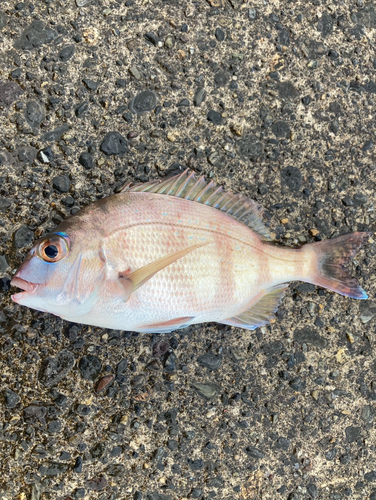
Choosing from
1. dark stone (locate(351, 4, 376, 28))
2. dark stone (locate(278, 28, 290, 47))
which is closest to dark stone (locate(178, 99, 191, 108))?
dark stone (locate(278, 28, 290, 47))

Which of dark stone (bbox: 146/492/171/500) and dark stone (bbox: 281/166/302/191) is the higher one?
dark stone (bbox: 281/166/302/191)

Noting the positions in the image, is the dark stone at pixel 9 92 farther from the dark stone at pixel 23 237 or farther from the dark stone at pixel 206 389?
the dark stone at pixel 206 389

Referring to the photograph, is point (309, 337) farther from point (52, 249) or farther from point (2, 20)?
point (2, 20)

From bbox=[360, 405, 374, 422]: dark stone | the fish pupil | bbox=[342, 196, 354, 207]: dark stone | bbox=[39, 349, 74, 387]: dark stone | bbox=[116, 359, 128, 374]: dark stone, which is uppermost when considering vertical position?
the fish pupil

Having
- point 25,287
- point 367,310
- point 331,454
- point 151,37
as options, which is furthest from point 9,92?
point 331,454

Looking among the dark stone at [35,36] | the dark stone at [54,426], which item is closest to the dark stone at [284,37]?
the dark stone at [35,36]

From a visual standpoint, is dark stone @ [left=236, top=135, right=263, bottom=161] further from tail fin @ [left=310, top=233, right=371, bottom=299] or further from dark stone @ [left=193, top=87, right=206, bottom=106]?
tail fin @ [left=310, top=233, right=371, bottom=299]

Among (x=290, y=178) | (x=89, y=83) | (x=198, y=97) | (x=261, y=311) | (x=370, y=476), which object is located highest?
(x=89, y=83)
